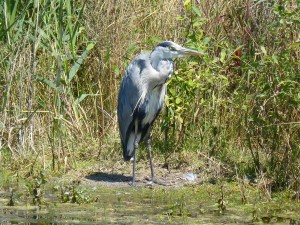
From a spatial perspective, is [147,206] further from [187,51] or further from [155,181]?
[187,51]

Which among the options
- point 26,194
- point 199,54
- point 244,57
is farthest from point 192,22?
point 26,194

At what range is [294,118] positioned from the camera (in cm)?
619

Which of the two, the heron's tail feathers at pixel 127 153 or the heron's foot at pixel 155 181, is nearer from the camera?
Answer: the heron's foot at pixel 155 181

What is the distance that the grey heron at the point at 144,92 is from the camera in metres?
7.30

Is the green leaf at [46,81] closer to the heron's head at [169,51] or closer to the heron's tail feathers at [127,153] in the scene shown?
the heron's tail feathers at [127,153]

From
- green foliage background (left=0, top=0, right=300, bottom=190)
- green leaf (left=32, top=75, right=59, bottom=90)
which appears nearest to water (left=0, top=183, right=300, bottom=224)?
green foliage background (left=0, top=0, right=300, bottom=190)

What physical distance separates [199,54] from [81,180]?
1506mm

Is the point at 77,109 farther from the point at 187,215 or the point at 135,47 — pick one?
the point at 187,215

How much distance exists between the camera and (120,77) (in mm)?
8312

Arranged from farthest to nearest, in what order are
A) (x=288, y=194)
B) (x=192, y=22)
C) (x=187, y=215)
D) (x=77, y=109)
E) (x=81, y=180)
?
(x=77, y=109) → (x=192, y=22) → (x=81, y=180) → (x=288, y=194) → (x=187, y=215)

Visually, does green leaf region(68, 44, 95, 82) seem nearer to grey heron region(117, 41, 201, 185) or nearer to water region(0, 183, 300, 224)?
grey heron region(117, 41, 201, 185)

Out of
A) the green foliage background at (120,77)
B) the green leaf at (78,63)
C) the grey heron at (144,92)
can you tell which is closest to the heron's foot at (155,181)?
the grey heron at (144,92)

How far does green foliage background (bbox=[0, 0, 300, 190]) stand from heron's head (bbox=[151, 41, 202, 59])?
0.40 feet

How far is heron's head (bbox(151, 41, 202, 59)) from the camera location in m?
7.26
